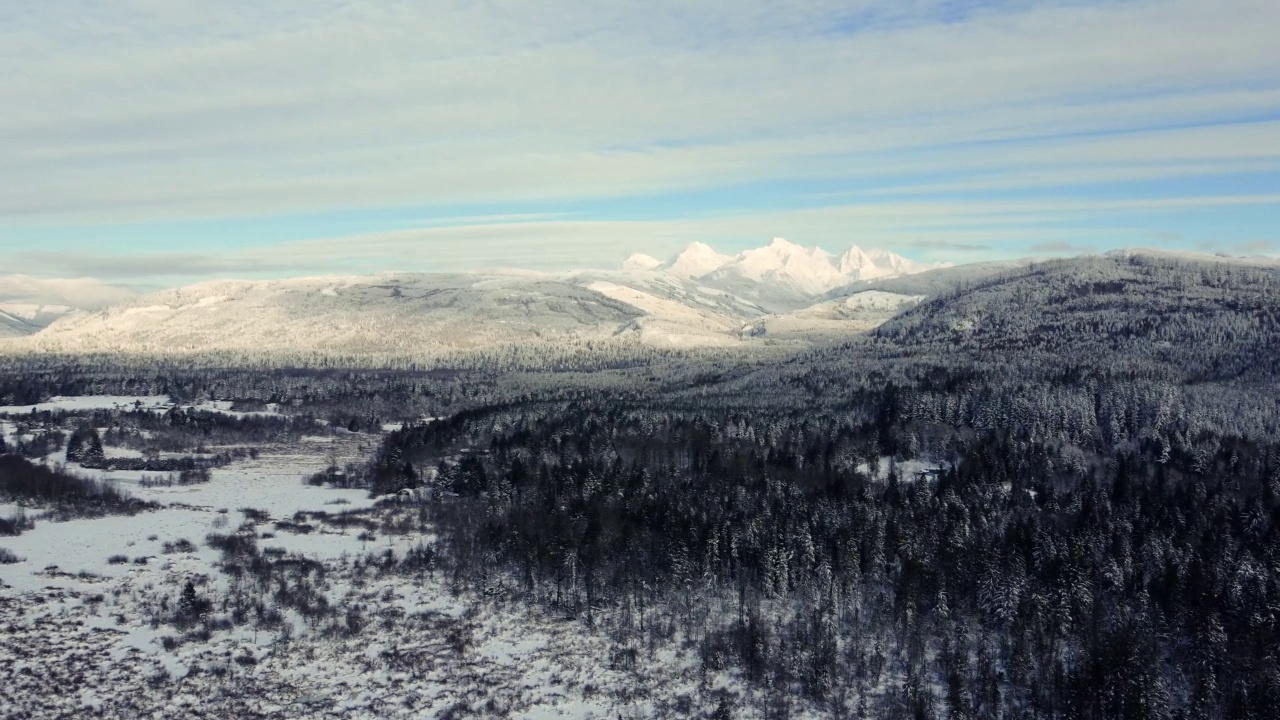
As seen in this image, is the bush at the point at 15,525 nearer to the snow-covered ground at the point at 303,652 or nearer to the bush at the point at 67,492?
the snow-covered ground at the point at 303,652

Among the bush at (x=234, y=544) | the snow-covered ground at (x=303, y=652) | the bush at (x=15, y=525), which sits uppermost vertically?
the bush at (x=15, y=525)

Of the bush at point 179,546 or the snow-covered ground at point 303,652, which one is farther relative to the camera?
the bush at point 179,546

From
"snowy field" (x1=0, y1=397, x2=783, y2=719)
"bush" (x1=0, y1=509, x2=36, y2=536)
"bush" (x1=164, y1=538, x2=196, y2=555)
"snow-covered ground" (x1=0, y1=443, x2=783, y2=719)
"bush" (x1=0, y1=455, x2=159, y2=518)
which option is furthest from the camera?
"bush" (x1=0, y1=455, x2=159, y2=518)

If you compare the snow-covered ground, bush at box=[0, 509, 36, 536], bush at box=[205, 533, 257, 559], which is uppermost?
bush at box=[0, 509, 36, 536]

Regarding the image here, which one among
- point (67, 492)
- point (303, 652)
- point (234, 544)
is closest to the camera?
point (303, 652)

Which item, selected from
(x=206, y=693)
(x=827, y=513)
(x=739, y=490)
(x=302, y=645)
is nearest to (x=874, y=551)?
(x=827, y=513)

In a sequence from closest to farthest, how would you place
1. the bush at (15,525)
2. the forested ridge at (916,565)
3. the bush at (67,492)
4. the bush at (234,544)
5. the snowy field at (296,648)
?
1. the snowy field at (296,648)
2. the forested ridge at (916,565)
3. the bush at (234,544)
4. the bush at (15,525)
5. the bush at (67,492)

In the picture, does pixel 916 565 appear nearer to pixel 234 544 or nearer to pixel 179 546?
pixel 234 544

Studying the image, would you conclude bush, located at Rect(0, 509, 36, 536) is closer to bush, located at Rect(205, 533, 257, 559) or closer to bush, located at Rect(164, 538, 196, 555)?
bush, located at Rect(164, 538, 196, 555)

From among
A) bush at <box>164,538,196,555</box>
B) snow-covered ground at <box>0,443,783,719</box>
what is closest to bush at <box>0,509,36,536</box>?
snow-covered ground at <box>0,443,783,719</box>

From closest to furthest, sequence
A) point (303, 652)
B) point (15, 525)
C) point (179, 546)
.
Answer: point (303, 652)
point (179, 546)
point (15, 525)

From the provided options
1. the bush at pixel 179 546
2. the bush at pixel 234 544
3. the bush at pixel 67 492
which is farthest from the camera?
the bush at pixel 67 492

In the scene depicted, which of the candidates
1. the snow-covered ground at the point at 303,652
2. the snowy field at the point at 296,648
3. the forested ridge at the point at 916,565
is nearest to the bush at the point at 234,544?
the snowy field at the point at 296,648

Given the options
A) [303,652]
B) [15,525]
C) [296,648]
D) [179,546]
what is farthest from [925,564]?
[15,525]
